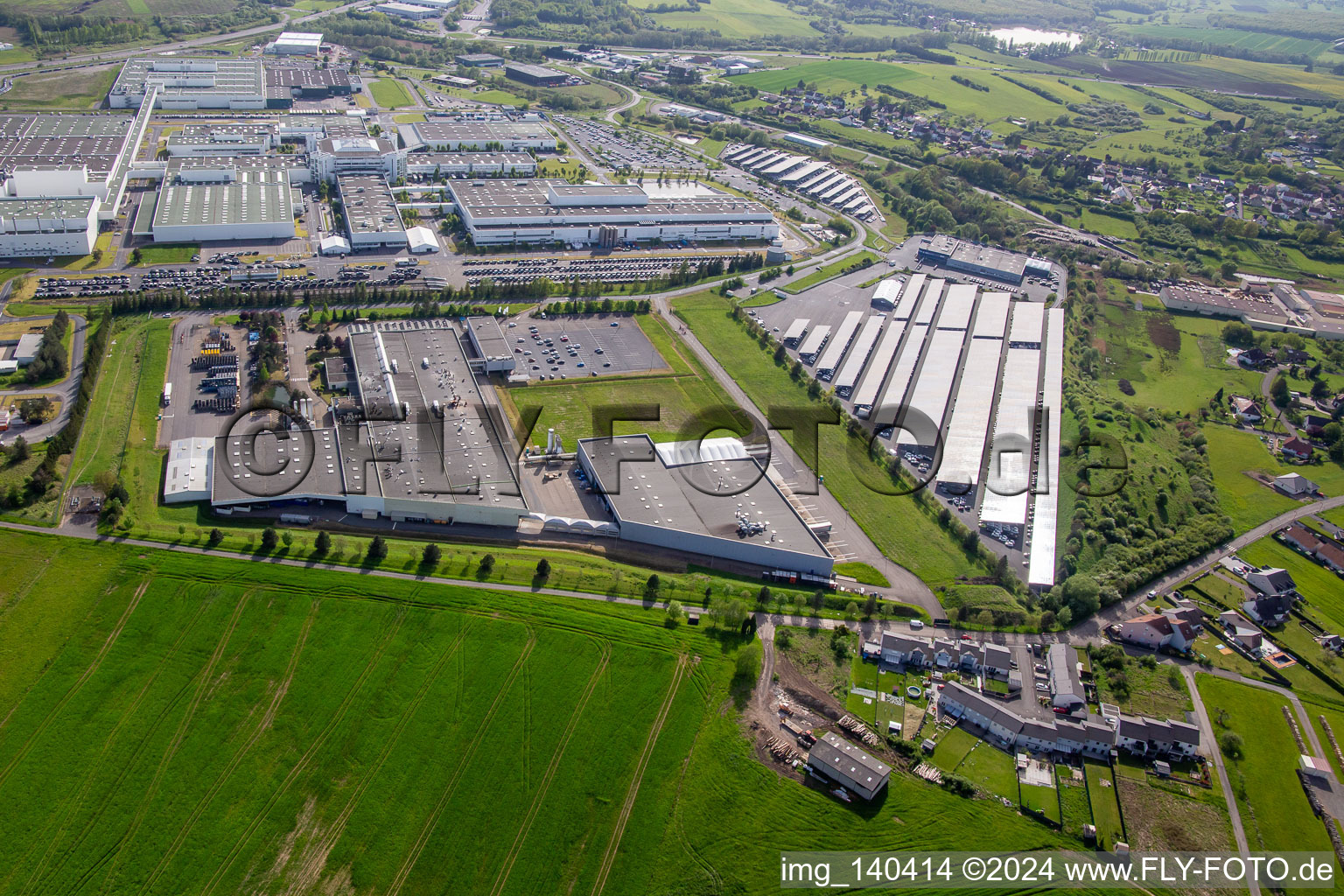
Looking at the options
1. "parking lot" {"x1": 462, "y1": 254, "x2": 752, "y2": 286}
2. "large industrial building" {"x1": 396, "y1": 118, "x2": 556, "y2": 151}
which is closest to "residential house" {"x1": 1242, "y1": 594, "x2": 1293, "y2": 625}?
"parking lot" {"x1": 462, "y1": 254, "x2": 752, "y2": 286}

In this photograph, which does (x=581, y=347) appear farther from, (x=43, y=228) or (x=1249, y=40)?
(x=1249, y=40)

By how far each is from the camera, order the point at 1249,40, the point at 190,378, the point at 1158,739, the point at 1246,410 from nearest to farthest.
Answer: the point at 1158,739, the point at 190,378, the point at 1246,410, the point at 1249,40

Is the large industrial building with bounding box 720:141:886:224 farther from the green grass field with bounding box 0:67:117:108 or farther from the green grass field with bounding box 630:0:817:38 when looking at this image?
the green grass field with bounding box 630:0:817:38

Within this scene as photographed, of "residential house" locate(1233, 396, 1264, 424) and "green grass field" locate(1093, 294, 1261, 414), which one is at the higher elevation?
"residential house" locate(1233, 396, 1264, 424)

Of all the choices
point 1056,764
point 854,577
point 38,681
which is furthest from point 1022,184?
point 38,681

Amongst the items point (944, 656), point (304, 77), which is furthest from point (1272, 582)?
point (304, 77)

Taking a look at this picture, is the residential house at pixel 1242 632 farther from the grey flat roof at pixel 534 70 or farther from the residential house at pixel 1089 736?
the grey flat roof at pixel 534 70
